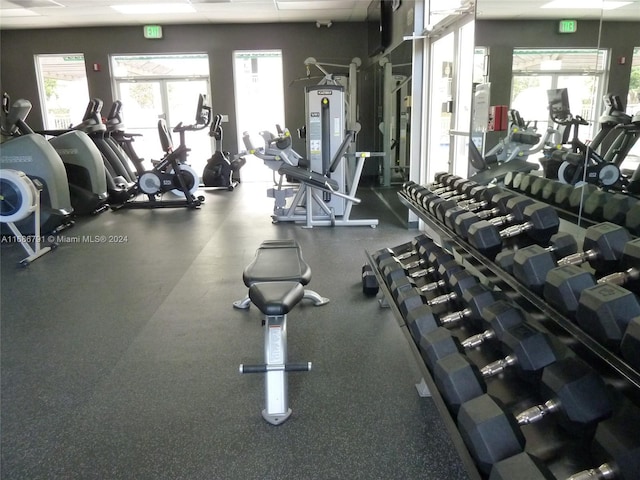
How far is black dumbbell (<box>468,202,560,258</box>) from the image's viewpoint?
1.47 meters

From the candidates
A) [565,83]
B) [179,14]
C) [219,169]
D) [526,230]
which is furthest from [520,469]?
[179,14]

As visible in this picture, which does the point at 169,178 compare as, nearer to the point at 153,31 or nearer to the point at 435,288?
the point at 153,31

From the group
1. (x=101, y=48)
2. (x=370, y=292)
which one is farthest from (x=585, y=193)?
(x=101, y=48)

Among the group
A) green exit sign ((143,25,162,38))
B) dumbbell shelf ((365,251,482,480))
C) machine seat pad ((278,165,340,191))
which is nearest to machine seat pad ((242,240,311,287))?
dumbbell shelf ((365,251,482,480))

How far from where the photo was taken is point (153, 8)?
6504 mm

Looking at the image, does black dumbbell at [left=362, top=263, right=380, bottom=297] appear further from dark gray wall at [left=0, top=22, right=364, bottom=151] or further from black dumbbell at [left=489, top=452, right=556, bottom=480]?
dark gray wall at [left=0, top=22, right=364, bottom=151]

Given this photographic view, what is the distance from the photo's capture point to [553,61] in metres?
2.12

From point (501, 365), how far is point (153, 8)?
704 cm

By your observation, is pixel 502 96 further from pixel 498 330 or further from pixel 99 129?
pixel 99 129

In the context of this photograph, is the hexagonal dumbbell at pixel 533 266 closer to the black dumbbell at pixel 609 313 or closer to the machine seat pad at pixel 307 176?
the black dumbbell at pixel 609 313

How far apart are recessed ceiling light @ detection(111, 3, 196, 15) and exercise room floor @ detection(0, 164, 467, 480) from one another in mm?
4257

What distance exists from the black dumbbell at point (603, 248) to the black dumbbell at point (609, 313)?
0.24m

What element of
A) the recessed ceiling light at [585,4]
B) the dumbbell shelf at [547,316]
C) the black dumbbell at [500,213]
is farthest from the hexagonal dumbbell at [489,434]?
the recessed ceiling light at [585,4]

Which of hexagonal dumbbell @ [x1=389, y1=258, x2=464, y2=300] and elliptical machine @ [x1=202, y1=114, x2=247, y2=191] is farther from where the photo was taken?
elliptical machine @ [x1=202, y1=114, x2=247, y2=191]
